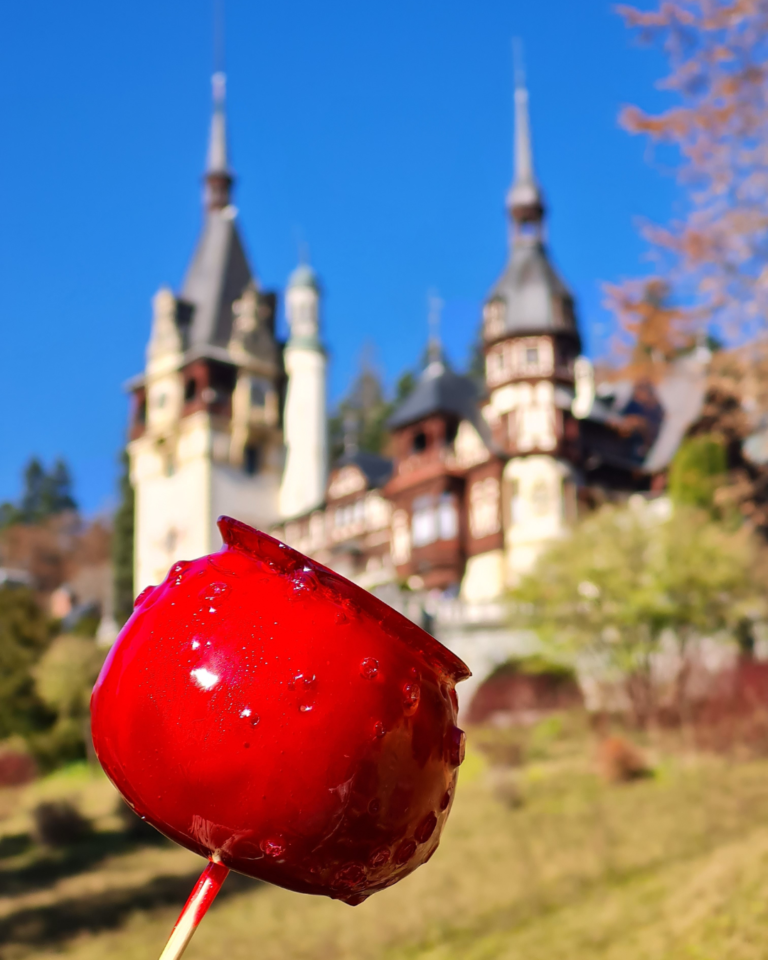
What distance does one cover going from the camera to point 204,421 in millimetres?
45031

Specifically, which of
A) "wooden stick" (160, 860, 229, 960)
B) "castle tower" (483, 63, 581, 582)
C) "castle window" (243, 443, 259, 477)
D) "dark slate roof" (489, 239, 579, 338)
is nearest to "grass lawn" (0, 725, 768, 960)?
"wooden stick" (160, 860, 229, 960)

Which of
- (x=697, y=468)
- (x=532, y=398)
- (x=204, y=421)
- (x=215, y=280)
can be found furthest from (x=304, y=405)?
(x=697, y=468)

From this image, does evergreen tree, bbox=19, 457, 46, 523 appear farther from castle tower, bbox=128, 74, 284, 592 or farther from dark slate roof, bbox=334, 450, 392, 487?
dark slate roof, bbox=334, 450, 392, 487

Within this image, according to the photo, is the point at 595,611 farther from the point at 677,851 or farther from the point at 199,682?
the point at 199,682

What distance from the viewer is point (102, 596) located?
6369 cm

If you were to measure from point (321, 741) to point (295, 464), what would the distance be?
149ft

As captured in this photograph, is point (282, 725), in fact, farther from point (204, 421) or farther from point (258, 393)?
point (258, 393)

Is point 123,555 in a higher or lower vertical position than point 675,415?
lower

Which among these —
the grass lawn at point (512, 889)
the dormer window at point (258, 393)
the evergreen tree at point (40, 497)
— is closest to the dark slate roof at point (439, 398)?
the dormer window at point (258, 393)

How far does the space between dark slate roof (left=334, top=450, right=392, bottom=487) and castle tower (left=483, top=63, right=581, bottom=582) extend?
20.6 feet

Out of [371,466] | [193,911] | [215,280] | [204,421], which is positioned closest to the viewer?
[193,911]

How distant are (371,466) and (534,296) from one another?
9.61 meters

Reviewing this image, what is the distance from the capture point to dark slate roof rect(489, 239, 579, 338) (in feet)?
116

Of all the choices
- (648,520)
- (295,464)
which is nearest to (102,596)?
(295,464)
